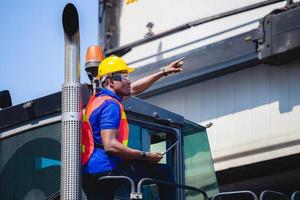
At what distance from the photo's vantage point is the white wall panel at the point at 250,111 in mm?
10484

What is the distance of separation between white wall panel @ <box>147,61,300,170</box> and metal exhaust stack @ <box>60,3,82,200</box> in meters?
5.10

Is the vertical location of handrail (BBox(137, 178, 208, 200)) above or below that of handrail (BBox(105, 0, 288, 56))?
below

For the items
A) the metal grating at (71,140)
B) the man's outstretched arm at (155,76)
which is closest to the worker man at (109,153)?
the metal grating at (71,140)

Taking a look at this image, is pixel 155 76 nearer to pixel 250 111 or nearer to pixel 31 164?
pixel 31 164

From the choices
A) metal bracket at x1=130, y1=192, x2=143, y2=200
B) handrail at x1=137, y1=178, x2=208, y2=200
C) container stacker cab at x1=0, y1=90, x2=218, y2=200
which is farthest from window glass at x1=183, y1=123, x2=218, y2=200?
metal bracket at x1=130, y1=192, x2=143, y2=200

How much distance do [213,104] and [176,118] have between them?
481cm

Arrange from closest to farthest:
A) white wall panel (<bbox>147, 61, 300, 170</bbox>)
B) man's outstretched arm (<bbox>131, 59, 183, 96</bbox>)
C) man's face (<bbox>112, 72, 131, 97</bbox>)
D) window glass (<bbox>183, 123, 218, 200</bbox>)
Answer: man's face (<bbox>112, 72, 131, 97</bbox>) < window glass (<bbox>183, 123, 218, 200</bbox>) < man's outstretched arm (<bbox>131, 59, 183, 96</bbox>) < white wall panel (<bbox>147, 61, 300, 170</bbox>)

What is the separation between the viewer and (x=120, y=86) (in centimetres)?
624

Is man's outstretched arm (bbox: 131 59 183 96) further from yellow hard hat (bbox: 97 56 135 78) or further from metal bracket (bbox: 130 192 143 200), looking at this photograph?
metal bracket (bbox: 130 192 143 200)

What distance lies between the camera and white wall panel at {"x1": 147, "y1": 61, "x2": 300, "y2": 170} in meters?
10.5

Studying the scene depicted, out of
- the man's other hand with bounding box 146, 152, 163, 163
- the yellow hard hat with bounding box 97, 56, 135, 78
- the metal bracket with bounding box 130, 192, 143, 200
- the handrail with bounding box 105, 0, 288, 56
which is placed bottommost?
the metal bracket with bounding box 130, 192, 143, 200

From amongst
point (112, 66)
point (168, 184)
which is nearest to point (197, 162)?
point (168, 184)

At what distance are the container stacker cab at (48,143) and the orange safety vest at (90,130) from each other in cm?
12

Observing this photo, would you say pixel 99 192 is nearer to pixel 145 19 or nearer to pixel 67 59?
pixel 67 59
